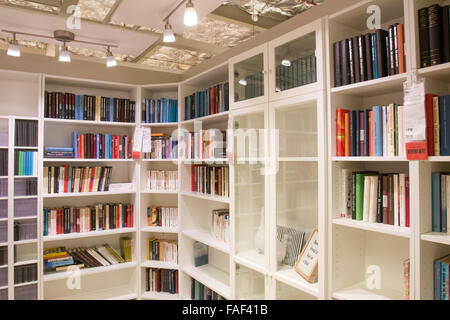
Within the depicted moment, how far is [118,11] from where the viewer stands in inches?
82.0

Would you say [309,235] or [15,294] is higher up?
[309,235]

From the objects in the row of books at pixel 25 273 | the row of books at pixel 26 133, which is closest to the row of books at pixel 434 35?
the row of books at pixel 26 133

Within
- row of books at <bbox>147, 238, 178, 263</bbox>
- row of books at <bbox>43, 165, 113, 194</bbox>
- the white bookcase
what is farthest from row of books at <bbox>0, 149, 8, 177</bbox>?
row of books at <bbox>147, 238, 178, 263</bbox>

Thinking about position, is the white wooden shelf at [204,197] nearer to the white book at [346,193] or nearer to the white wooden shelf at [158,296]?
the white book at [346,193]

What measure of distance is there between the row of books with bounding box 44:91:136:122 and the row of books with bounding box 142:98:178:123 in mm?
134

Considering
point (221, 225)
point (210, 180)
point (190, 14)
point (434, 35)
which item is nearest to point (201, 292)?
point (221, 225)

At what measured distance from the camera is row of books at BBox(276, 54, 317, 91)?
5.81 ft

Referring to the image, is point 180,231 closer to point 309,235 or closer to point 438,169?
point 309,235

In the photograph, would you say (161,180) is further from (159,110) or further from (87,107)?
(87,107)

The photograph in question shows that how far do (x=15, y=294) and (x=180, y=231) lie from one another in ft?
5.03

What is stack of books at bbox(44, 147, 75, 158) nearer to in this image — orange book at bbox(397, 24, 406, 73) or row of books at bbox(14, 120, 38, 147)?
row of books at bbox(14, 120, 38, 147)

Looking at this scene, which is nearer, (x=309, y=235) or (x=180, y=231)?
(x=309, y=235)
